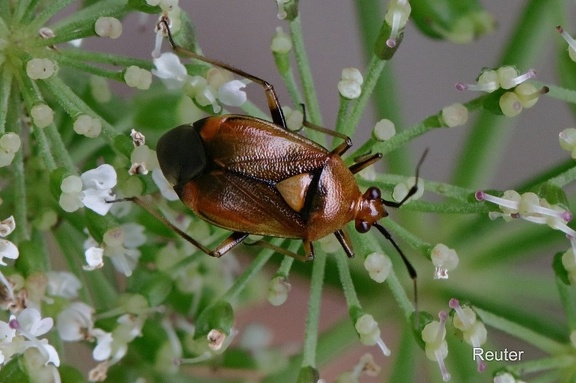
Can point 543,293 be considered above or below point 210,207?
below

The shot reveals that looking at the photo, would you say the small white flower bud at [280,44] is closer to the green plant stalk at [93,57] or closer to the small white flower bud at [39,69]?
the green plant stalk at [93,57]

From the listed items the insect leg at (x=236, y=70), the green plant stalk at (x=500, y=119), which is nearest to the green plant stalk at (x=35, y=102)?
the insect leg at (x=236, y=70)

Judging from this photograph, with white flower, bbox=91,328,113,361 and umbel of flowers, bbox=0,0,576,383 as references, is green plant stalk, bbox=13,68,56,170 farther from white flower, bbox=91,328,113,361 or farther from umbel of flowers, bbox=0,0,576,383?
white flower, bbox=91,328,113,361

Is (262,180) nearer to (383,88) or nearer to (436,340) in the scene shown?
(436,340)

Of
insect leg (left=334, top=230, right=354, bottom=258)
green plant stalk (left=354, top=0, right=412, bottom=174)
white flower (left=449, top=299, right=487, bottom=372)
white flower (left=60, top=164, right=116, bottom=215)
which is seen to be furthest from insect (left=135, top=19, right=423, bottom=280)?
green plant stalk (left=354, top=0, right=412, bottom=174)

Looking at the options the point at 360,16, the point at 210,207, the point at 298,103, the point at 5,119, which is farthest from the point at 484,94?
the point at 5,119

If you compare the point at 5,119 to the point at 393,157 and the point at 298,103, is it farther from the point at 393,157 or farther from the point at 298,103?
the point at 393,157
